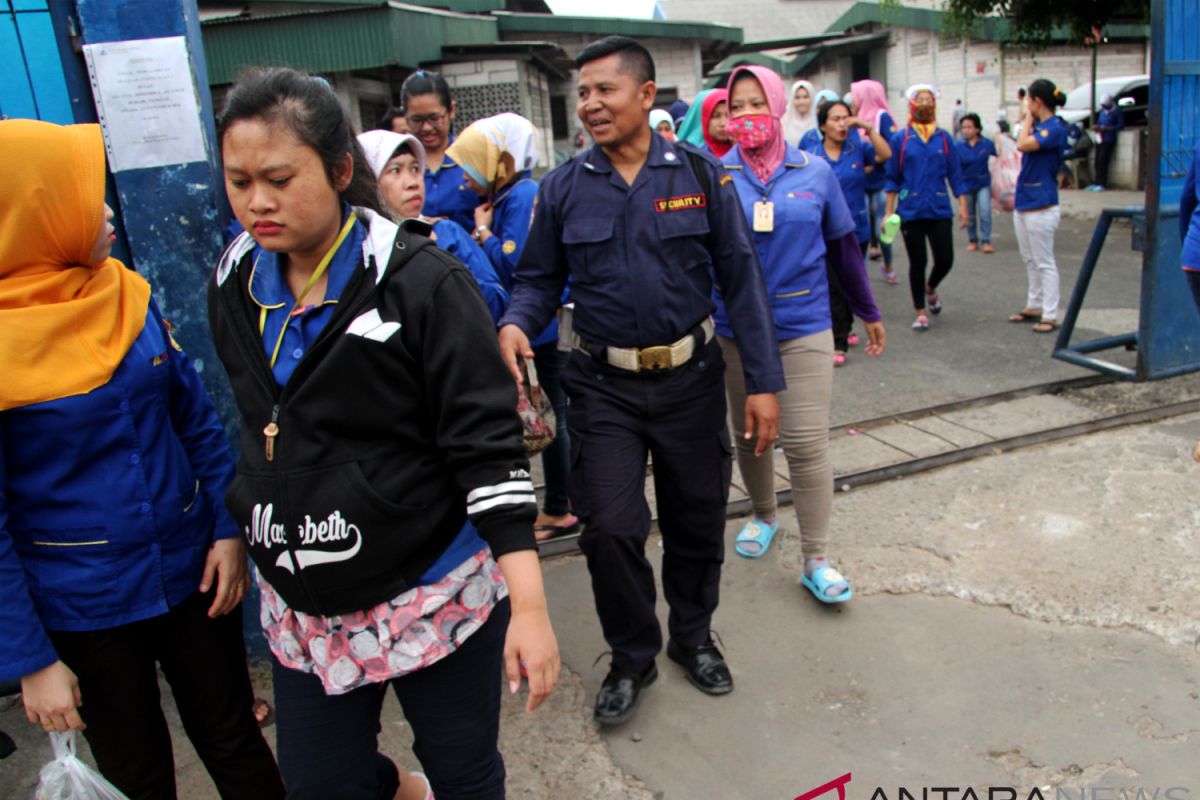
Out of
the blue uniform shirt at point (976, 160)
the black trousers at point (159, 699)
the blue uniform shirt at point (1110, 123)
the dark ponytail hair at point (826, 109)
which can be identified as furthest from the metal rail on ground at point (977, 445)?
the blue uniform shirt at point (1110, 123)

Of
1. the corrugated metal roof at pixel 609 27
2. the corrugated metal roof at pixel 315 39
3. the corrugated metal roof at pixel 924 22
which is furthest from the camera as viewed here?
the corrugated metal roof at pixel 924 22

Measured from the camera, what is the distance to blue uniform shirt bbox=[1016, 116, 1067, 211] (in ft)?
23.2

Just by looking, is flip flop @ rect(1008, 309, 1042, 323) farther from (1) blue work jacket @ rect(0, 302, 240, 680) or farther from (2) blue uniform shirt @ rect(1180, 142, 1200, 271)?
(1) blue work jacket @ rect(0, 302, 240, 680)

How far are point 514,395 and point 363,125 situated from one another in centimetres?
1466

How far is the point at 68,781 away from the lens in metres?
1.98

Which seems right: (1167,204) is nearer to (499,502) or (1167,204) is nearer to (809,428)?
(809,428)

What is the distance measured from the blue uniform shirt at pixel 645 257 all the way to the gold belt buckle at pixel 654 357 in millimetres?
27

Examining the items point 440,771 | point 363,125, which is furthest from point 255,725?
point 363,125

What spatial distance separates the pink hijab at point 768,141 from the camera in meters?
3.46

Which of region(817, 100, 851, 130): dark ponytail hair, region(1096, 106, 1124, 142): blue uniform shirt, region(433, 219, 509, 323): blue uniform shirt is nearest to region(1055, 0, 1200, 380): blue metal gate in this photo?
region(817, 100, 851, 130): dark ponytail hair

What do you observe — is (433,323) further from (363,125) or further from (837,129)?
(363,125)

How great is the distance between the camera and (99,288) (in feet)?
6.52

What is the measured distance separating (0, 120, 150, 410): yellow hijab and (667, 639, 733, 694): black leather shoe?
1933 mm

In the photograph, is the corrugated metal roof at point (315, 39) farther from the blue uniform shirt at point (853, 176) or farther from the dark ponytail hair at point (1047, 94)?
the dark ponytail hair at point (1047, 94)
